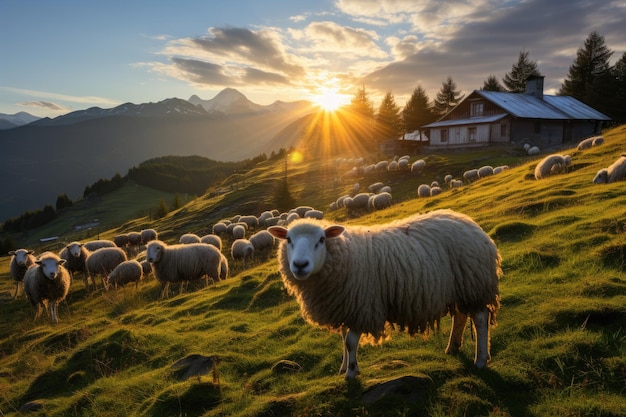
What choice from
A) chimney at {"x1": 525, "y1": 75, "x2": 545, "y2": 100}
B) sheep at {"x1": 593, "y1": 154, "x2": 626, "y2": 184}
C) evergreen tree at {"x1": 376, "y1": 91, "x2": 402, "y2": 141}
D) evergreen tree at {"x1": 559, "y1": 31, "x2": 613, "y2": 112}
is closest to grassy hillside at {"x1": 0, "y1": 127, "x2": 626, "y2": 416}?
sheep at {"x1": 593, "y1": 154, "x2": 626, "y2": 184}

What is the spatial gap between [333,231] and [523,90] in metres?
74.6

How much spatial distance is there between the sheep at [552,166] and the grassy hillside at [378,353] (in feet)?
21.9

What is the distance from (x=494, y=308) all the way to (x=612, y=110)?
2511 inches

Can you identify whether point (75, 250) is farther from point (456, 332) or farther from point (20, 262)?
point (456, 332)

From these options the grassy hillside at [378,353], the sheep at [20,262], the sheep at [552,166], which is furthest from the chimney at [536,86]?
the sheep at [20,262]

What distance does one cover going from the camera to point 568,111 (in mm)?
47219

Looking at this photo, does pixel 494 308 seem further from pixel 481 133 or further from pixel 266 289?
pixel 481 133

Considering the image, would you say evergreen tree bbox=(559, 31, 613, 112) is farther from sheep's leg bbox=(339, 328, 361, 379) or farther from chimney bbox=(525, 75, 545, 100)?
sheep's leg bbox=(339, 328, 361, 379)

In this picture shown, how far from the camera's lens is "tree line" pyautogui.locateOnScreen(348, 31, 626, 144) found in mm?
53250

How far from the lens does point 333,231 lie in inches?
223

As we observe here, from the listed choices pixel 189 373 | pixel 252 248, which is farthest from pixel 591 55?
pixel 189 373

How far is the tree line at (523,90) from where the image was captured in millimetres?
53250

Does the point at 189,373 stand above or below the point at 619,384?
below

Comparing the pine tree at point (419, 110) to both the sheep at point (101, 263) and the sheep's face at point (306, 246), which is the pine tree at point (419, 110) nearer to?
the sheep at point (101, 263)
